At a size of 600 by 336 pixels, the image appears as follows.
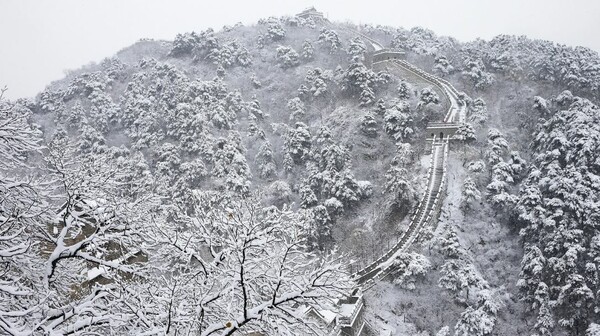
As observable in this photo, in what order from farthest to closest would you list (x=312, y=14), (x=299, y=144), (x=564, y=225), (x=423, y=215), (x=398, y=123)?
1. (x=312, y=14)
2. (x=299, y=144)
3. (x=398, y=123)
4. (x=423, y=215)
5. (x=564, y=225)

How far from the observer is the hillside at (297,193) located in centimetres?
660

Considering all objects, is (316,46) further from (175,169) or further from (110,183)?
(110,183)

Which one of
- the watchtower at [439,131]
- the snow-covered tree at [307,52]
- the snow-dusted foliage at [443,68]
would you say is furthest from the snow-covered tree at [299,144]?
the snow-covered tree at [307,52]

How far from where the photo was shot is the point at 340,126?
132ft

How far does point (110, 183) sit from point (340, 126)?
3333 centimetres

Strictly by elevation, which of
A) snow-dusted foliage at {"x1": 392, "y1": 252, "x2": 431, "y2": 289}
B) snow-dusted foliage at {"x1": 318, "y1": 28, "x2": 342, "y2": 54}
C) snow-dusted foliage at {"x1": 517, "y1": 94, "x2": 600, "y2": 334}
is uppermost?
snow-dusted foliage at {"x1": 318, "y1": 28, "x2": 342, "y2": 54}

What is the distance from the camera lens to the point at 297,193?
35.1 metres

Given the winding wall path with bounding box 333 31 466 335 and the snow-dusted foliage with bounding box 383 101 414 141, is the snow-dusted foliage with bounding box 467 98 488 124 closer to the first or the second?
the winding wall path with bounding box 333 31 466 335

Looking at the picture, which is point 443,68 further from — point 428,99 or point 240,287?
point 240,287

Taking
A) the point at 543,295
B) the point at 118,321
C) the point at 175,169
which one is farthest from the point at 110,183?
the point at 175,169

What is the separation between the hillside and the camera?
660 cm

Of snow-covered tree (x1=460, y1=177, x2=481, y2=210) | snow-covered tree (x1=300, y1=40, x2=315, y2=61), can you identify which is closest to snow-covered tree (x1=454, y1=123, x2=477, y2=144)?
snow-covered tree (x1=460, y1=177, x2=481, y2=210)

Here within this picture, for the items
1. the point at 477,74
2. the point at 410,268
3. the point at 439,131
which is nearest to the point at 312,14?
the point at 477,74

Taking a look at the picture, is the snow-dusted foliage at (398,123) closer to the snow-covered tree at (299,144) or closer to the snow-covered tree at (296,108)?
the snow-covered tree at (299,144)
